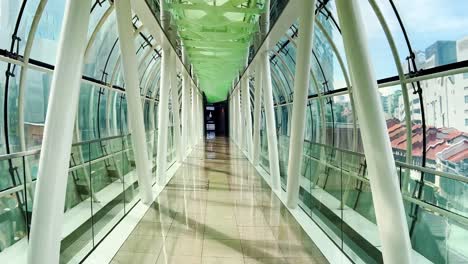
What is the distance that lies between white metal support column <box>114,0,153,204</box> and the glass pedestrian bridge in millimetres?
30

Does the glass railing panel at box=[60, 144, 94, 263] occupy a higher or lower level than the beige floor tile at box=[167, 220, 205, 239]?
higher

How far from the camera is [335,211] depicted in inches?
227

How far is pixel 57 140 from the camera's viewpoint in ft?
11.8

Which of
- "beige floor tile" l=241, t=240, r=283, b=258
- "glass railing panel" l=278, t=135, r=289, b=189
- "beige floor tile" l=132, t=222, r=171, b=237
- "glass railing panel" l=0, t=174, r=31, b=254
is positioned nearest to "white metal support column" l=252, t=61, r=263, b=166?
"glass railing panel" l=278, t=135, r=289, b=189

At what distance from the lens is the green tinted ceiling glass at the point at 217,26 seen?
9.52m

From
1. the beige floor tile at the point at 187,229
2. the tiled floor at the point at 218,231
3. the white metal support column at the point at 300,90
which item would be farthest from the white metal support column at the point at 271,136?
the beige floor tile at the point at 187,229

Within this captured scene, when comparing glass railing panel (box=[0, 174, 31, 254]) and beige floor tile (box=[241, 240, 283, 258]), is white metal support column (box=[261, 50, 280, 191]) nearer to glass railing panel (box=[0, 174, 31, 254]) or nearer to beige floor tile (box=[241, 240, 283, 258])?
beige floor tile (box=[241, 240, 283, 258])

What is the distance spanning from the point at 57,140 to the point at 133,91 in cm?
353

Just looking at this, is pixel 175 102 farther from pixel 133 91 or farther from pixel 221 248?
pixel 221 248

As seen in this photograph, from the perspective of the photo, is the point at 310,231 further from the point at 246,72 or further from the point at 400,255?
the point at 246,72

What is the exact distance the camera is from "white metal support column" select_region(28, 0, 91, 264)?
3465mm

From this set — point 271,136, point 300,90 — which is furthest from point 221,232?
point 271,136

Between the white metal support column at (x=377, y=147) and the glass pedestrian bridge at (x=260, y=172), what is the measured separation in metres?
0.01

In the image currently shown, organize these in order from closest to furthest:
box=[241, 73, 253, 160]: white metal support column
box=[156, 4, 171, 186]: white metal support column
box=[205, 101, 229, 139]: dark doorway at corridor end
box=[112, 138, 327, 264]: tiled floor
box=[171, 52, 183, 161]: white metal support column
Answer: box=[112, 138, 327, 264]: tiled floor → box=[156, 4, 171, 186]: white metal support column → box=[171, 52, 183, 161]: white metal support column → box=[241, 73, 253, 160]: white metal support column → box=[205, 101, 229, 139]: dark doorway at corridor end
